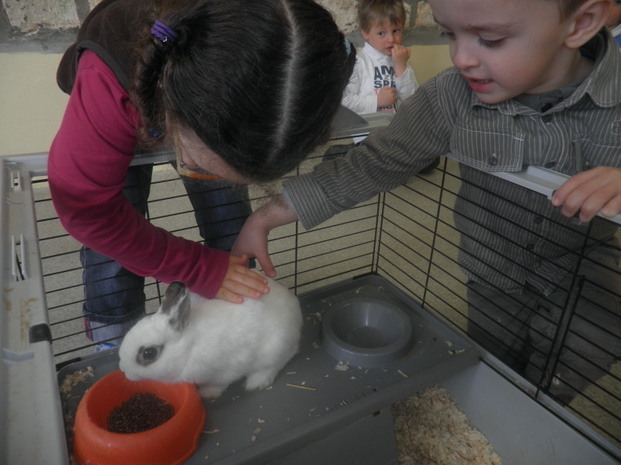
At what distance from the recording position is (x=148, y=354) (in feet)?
2.63

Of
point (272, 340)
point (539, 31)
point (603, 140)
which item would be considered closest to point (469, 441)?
point (272, 340)

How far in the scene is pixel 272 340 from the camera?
891 millimetres

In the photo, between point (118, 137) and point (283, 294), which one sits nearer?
point (118, 137)

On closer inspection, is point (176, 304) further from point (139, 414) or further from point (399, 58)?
point (399, 58)

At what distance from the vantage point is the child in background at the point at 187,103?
519 millimetres

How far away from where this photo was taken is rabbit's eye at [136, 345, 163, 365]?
0.80 m

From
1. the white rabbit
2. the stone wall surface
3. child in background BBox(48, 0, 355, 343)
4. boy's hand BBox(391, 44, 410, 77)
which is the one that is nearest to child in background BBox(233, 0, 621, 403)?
the white rabbit

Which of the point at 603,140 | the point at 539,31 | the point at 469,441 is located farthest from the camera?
the point at 469,441

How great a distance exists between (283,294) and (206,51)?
0.51 meters

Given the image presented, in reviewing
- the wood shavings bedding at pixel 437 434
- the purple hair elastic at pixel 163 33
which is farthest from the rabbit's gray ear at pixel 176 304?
the wood shavings bedding at pixel 437 434

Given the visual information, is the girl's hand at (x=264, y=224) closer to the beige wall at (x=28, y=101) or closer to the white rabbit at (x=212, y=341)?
the white rabbit at (x=212, y=341)

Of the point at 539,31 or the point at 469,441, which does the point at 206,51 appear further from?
the point at 469,441

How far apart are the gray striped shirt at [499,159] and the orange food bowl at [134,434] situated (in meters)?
0.37

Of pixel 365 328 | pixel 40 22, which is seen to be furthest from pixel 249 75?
pixel 40 22
